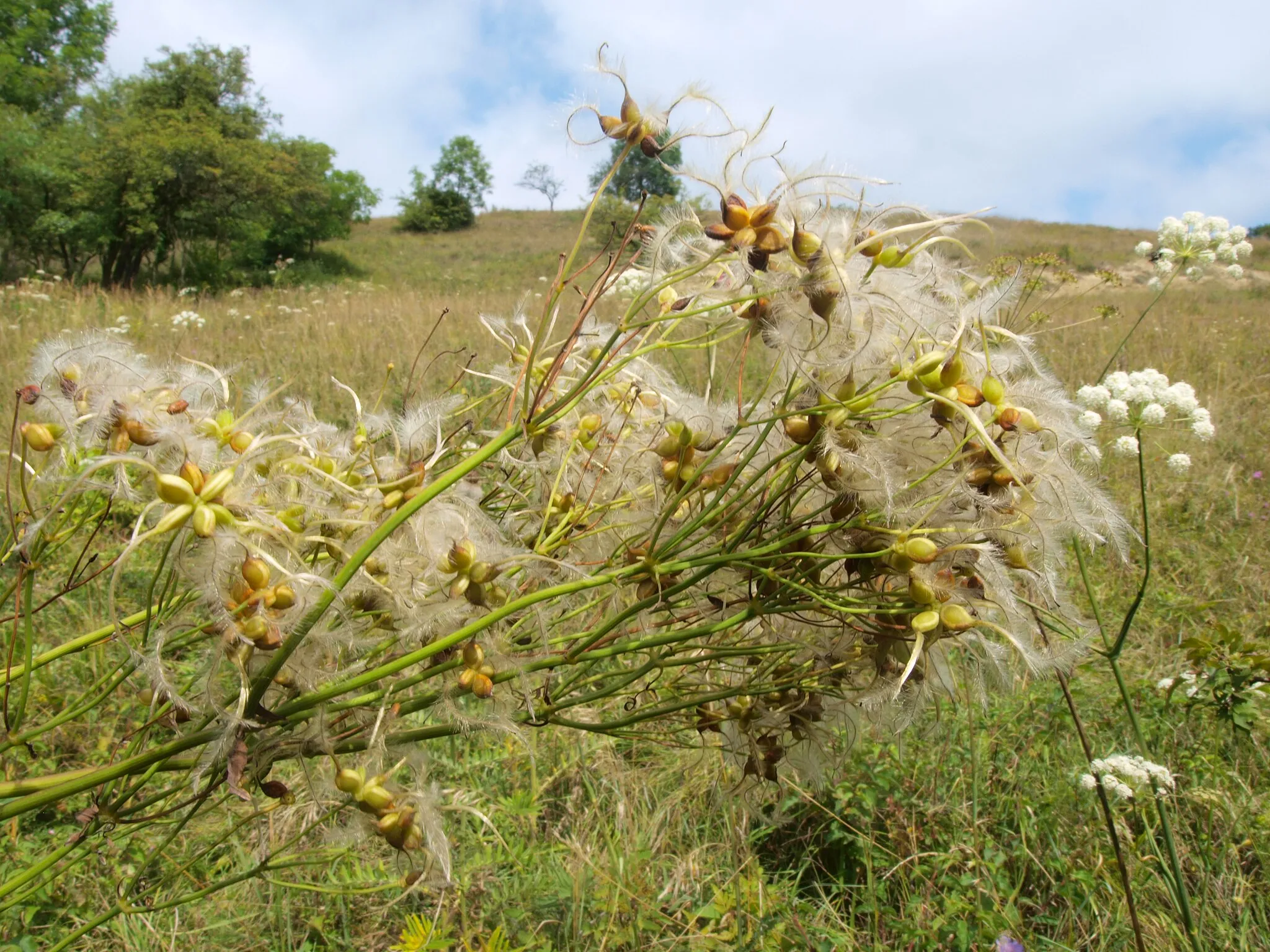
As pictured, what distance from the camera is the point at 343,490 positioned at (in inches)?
33.4

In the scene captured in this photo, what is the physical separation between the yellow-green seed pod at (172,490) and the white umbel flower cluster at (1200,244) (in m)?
2.83

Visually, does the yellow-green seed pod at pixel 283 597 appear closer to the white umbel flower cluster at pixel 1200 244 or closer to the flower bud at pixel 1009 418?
the flower bud at pixel 1009 418

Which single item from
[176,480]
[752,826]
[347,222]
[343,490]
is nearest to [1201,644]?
[752,826]

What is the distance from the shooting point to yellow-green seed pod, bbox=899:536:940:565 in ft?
2.39

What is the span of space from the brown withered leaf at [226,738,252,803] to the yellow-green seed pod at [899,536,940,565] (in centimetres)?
65

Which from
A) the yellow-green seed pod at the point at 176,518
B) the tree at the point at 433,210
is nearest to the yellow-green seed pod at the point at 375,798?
the yellow-green seed pod at the point at 176,518

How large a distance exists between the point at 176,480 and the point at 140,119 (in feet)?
100

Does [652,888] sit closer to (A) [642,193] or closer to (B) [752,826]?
(B) [752,826]

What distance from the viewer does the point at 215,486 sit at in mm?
657

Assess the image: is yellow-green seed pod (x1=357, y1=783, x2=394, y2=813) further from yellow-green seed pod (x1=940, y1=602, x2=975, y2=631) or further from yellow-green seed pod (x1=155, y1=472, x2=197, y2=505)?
yellow-green seed pod (x1=940, y1=602, x2=975, y2=631)

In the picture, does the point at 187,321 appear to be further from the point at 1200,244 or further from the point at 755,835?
the point at 1200,244

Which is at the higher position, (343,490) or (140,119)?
(140,119)

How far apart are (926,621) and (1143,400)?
1.54 meters

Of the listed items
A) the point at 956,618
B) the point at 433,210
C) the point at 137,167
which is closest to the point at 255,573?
the point at 956,618
